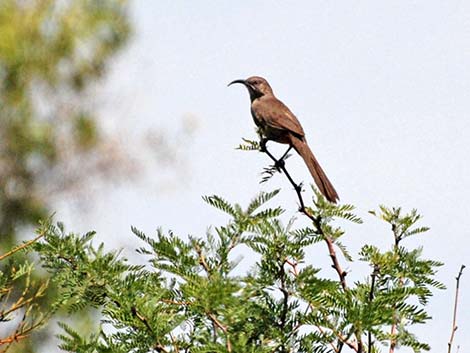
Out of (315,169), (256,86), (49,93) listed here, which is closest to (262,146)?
(315,169)

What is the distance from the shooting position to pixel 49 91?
2173 centimetres

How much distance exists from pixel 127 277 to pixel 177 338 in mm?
235

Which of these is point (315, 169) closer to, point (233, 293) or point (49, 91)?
point (233, 293)

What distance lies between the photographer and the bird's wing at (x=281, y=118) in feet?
22.2

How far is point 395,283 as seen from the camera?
3094 mm

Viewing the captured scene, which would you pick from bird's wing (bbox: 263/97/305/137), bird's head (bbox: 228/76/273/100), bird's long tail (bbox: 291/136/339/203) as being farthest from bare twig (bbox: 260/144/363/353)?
bird's head (bbox: 228/76/273/100)

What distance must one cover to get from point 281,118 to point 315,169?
0.88 metres

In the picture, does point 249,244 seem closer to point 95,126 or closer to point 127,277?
point 127,277

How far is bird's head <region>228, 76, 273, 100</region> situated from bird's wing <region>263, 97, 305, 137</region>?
2.75ft

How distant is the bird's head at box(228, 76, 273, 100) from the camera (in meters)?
8.42

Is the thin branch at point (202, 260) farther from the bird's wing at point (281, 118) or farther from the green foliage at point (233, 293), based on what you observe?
the bird's wing at point (281, 118)

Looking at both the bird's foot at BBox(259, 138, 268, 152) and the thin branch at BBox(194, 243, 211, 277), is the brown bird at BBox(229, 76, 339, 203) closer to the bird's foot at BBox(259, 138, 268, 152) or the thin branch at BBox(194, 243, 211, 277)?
the bird's foot at BBox(259, 138, 268, 152)

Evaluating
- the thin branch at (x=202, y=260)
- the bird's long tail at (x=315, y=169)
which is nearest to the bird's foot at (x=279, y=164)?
the bird's long tail at (x=315, y=169)

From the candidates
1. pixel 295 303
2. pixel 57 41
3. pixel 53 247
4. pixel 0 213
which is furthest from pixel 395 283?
pixel 57 41
